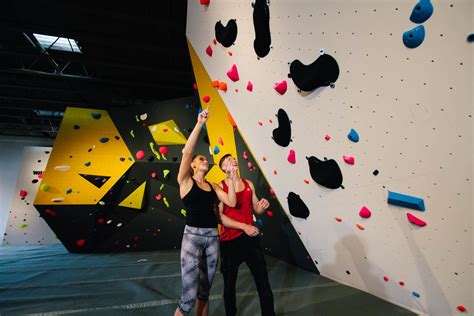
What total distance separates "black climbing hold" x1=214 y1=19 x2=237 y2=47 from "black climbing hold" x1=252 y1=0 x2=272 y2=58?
0.32 meters

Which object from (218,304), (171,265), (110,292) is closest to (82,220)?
(171,265)

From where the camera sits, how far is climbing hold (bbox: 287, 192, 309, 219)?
2537 mm

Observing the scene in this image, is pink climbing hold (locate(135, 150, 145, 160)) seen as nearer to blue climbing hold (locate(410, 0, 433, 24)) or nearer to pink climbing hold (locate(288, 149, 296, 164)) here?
pink climbing hold (locate(288, 149, 296, 164))

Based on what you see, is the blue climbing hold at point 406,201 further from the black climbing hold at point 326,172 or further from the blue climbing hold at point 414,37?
the blue climbing hold at point 414,37

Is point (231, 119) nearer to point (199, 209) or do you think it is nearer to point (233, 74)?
point (233, 74)

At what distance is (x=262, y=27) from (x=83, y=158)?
393 centimetres

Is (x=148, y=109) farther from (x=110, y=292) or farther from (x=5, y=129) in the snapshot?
(x=5, y=129)

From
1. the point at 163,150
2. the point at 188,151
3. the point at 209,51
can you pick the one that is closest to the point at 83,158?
the point at 163,150

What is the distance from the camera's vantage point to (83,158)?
14.7 feet

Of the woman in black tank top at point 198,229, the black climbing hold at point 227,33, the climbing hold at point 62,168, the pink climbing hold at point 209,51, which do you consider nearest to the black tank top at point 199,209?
the woman in black tank top at point 198,229

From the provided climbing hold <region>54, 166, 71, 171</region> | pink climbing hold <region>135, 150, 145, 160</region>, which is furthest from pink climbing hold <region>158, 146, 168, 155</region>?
climbing hold <region>54, 166, 71, 171</region>

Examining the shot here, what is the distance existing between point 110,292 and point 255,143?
208cm

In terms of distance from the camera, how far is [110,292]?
249cm

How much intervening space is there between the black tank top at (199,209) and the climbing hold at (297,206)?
1197mm
